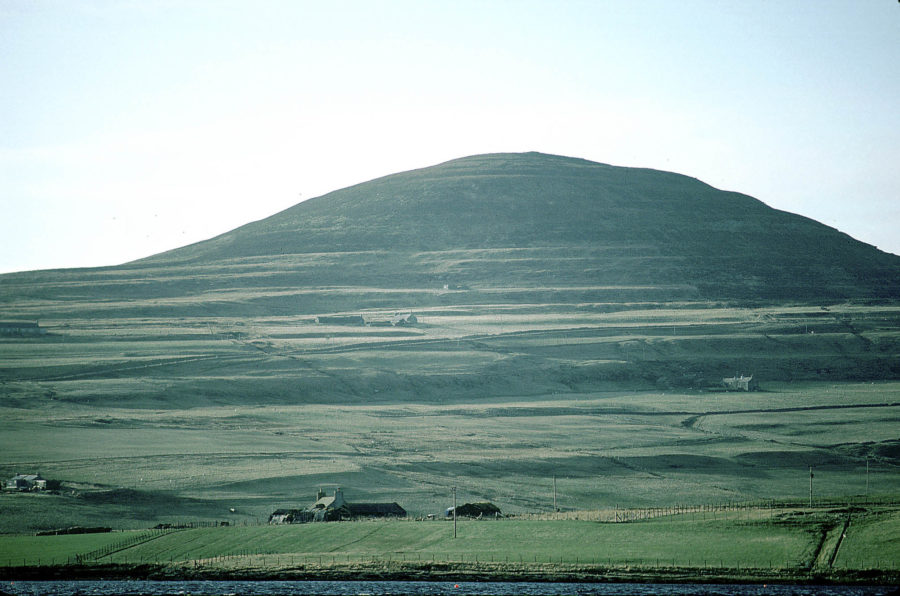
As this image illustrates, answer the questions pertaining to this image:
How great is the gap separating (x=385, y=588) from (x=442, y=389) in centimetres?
6933

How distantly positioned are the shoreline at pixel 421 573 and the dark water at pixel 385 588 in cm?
28

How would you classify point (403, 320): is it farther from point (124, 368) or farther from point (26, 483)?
point (26, 483)

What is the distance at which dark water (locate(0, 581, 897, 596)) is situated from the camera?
4734cm

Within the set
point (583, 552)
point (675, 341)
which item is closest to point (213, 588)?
point (583, 552)

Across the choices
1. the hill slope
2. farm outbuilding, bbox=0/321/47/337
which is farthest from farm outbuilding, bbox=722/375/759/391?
farm outbuilding, bbox=0/321/47/337

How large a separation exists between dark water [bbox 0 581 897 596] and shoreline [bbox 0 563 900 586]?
10.9 inches

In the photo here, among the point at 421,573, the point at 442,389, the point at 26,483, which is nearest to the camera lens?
the point at 421,573

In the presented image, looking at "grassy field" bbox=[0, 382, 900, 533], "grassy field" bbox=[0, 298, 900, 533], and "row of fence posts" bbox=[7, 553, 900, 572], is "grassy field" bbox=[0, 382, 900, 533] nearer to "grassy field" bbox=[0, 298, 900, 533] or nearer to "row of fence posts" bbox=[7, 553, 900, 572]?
"grassy field" bbox=[0, 298, 900, 533]

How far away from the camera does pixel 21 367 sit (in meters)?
116

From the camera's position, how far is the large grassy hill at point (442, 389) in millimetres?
Answer: 72250

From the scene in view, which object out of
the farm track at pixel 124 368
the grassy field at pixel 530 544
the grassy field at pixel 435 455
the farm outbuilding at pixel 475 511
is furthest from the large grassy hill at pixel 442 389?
the grassy field at pixel 530 544

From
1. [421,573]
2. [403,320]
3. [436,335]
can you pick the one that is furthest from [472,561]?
[403,320]

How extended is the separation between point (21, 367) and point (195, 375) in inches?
728

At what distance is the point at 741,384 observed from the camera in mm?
120312
